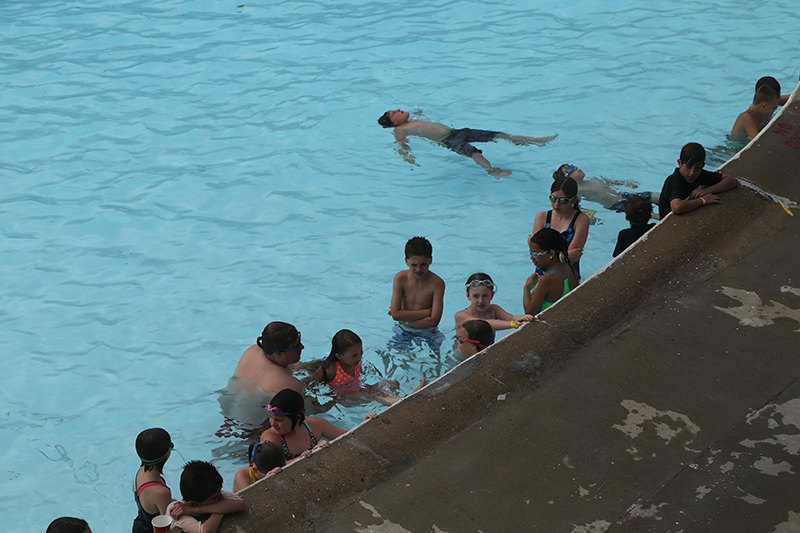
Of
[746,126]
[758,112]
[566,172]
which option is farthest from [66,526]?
[758,112]

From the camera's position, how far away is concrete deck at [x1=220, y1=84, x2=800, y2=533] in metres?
3.62

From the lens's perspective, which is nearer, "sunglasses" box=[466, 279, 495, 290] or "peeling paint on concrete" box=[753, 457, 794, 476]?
"peeling paint on concrete" box=[753, 457, 794, 476]

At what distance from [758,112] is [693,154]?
3.34 m

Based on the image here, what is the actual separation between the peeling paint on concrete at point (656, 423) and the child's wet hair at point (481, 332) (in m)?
1.13

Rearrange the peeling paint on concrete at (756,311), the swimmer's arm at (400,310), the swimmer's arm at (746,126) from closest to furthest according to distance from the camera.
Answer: the peeling paint on concrete at (756,311), the swimmer's arm at (400,310), the swimmer's arm at (746,126)

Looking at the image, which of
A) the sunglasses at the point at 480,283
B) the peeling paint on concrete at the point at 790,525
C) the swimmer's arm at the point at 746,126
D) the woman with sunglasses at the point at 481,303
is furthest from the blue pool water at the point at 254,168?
the peeling paint on concrete at the point at 790,525

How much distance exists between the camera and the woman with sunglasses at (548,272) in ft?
17.6

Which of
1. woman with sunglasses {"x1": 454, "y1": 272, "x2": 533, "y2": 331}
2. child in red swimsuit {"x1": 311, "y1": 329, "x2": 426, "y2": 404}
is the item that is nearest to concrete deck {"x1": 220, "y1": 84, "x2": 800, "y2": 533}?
woman with sunglasses {"x1": 454, "y1": 272, "x2": 533, "y2": 331}

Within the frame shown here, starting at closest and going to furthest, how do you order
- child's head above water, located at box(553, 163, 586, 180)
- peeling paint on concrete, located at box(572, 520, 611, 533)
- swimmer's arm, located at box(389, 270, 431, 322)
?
peeling paint on concrete, located at box(572, 520, 611, 533) → swimmer's arm, located at box(389, 270, 431, 322) → child's head above water, located at box(553, 163, 586, 180)

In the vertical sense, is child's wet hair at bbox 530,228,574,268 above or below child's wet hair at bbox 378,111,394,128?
above

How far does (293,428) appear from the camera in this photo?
4395 mm

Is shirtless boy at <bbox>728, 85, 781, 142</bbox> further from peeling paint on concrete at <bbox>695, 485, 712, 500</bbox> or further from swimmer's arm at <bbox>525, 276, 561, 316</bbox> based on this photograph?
peeling paint on concrete at <bbox>695, 485, 712, 500</bbox>

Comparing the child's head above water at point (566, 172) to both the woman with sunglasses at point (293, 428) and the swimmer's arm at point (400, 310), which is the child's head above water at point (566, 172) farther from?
the woman with sunglasses at point (293, 428)

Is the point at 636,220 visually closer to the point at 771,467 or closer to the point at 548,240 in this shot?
the point at 548,240
